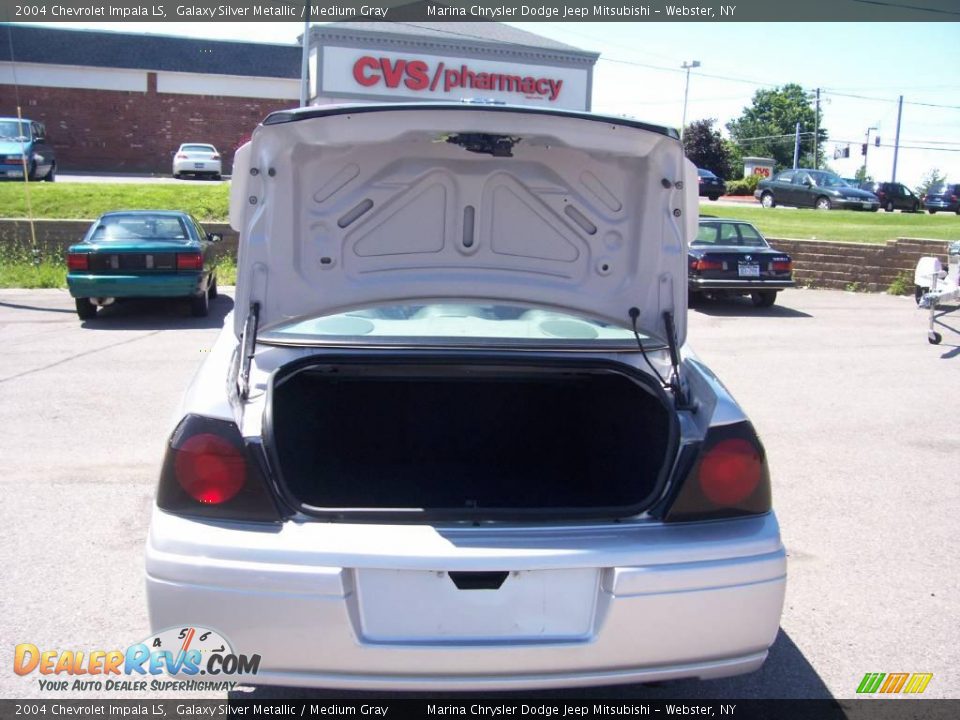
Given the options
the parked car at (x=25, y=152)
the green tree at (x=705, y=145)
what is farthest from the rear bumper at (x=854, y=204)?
the parked car at (x=25, y=152)

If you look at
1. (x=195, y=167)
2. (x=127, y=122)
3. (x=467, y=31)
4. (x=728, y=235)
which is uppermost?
(x=467, y=31)

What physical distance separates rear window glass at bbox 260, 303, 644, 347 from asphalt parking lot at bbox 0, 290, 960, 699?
1.27 meters

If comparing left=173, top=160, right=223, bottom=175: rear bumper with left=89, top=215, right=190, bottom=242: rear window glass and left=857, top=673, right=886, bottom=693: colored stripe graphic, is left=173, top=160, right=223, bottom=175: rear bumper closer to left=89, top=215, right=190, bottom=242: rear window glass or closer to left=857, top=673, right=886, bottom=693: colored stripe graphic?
left=89, top=215, right=190, bottom=242: rear window glass

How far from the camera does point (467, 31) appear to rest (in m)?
39.2

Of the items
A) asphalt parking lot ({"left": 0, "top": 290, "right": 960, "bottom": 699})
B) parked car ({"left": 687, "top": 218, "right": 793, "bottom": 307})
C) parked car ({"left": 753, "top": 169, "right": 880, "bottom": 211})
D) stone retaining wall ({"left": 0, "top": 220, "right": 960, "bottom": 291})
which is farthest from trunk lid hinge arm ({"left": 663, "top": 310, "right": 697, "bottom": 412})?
parked car ({"left": 753, "top": 169, "right": 880, "bottom": 211})

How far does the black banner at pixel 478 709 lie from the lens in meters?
3.07

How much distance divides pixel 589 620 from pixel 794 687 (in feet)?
3.91

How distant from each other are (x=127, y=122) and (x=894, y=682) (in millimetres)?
38418

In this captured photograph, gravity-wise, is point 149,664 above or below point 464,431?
below

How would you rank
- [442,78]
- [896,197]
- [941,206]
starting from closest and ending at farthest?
[896,197]
[941,206]
[442,78]

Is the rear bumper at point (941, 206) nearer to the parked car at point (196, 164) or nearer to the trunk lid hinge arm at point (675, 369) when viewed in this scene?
the parked car at point (196, 164)

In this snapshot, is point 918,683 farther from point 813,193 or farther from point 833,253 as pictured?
point 813,193

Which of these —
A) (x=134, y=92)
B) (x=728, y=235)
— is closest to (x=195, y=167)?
(x=134, y=92)

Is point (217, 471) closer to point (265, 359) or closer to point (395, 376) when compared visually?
point (265, 359)
